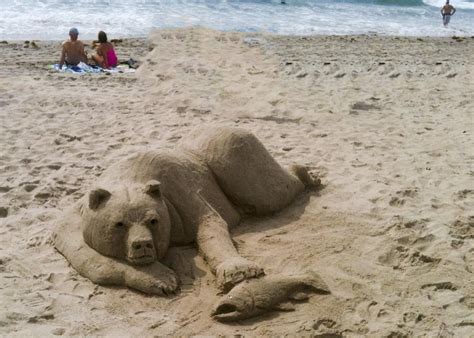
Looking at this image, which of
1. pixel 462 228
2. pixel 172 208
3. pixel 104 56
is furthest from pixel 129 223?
pixel 104 56

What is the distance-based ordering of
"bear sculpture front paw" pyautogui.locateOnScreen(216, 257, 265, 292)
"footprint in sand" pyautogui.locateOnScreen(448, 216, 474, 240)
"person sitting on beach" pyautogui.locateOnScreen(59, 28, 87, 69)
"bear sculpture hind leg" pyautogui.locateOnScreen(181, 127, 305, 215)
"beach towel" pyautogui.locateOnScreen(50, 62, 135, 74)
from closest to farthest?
"bear sculpture front paw" pyautogui.locateOnScreen(216, 257, 265, 292)
"footprint in sand" pyautogui.locateOnScreen(448, 216, 474, 240)
"bear sculpture hind leg" pyautogui.locateOnScreen(181, 127, 305, 215)
"beach towel" pyautogui.locateOnScreen(50, 62, 135, 74)
"person sitting on beach" pyautogui.locateOnScreen(59, 28, 87, 69)

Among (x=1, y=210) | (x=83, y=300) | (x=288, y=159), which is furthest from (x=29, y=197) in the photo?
(x=288, y=159)

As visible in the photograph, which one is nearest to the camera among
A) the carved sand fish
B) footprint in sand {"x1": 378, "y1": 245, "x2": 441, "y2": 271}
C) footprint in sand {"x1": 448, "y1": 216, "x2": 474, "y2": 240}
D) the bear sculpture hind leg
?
the carved sand fish

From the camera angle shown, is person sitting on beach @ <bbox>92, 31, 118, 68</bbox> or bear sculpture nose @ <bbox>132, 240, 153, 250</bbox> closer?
bear sculpture nose @ <bbox>132, 240, 153, 250</bbox>

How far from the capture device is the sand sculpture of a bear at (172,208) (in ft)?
11.6

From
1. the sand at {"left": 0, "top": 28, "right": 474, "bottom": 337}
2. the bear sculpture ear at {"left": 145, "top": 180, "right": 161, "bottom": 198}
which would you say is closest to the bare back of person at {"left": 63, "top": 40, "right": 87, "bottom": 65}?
the sand at {"left": 0, "top": 28, "right": 474, "bottom": 337}

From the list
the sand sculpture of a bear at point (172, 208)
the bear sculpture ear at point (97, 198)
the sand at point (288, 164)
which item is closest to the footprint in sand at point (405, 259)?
the sand at point (288, 164)

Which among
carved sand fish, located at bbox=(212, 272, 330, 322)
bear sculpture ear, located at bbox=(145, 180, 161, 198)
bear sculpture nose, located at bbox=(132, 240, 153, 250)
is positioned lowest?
carved sand fish, located at bbox=(212, 272, 330, 322)

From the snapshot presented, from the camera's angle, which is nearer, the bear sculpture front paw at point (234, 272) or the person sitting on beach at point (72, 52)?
the bear sculpture front paw at point (234, 272)

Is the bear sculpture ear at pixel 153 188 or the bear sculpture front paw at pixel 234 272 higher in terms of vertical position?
the bear sculpture ear at pixel 153 188

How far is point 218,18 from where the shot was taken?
1847 centimetres

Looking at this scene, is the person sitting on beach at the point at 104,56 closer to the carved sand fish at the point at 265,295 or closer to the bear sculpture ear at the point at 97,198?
the bear sculpture ear at the point at 97,198

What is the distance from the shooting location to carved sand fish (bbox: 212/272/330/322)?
328 cm

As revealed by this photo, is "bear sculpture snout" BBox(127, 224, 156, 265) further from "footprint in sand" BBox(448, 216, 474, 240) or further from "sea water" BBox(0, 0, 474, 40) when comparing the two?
"sea water" BBox(0, 0, 474, 40)
